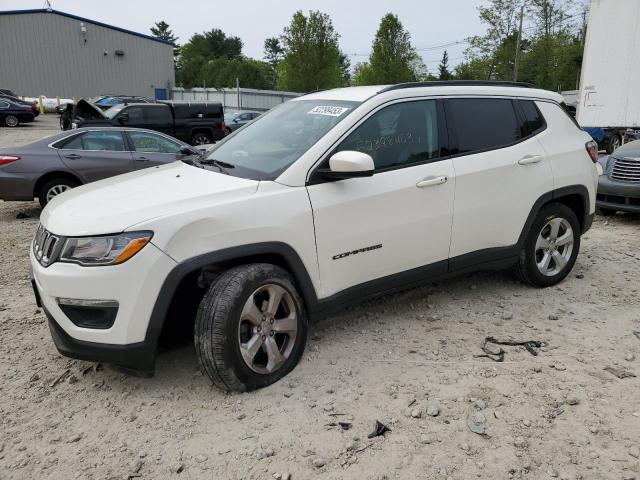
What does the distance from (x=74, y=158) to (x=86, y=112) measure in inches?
316

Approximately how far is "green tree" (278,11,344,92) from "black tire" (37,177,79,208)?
33808 mm

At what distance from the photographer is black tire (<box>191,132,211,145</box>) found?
1755 cm

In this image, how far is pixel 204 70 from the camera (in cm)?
6756

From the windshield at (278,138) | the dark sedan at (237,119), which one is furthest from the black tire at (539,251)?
the dark sedan at (237,119)

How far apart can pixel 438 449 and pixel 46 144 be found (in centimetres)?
772

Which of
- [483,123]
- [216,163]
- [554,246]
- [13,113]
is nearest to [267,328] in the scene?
[216,163]

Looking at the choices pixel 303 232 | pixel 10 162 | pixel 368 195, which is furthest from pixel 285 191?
pixel 10 162

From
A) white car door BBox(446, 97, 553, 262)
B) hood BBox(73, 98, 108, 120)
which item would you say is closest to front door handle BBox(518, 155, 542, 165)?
white car door BBox(446, 97, 553, 262)

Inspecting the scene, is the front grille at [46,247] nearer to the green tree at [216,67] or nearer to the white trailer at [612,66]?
the white trailer at [612,66]

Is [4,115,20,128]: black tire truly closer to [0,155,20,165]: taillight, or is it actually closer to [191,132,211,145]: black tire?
[191,132,211,145]: black tire

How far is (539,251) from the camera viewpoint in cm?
470

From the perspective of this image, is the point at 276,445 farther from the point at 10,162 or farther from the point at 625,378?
the point at 10,162

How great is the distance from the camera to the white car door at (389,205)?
10.9ft

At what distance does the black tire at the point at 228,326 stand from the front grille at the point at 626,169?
243 inches
